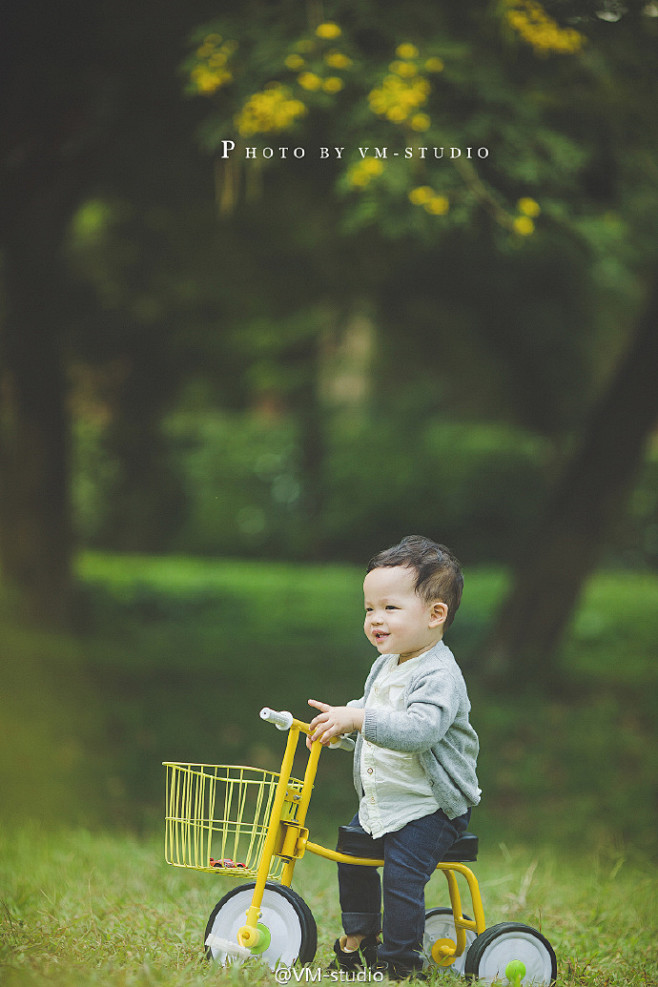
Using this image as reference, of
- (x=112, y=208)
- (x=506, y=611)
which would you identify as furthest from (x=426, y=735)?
(x=112, y=208)

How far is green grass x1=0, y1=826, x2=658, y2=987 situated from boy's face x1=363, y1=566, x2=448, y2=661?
80cm

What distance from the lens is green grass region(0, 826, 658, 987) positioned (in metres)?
2.45

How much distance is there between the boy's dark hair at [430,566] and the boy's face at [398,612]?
0.05 feet

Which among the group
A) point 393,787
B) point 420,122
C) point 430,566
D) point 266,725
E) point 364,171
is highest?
point 420,122

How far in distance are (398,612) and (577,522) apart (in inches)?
169

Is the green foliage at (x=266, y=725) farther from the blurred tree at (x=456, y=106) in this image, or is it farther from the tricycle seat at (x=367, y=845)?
the blurred tree at (x=456, y=106)

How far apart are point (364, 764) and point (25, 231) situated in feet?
18.9

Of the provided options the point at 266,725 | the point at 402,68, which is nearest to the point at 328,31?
the point at 402,68

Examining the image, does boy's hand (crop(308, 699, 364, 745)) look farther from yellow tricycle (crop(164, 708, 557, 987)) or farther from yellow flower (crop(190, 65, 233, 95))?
yellow flower (crop(190, 65, 233, 95))

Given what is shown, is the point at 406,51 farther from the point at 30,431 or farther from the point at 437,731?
the point at 30,431

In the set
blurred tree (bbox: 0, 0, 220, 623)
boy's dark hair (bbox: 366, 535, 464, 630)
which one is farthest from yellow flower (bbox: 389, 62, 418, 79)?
boy's dark hair (bbox: 366, 535, 464, 630)

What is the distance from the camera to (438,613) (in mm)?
2471

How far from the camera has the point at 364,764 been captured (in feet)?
8.08

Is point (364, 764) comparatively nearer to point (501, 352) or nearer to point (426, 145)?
point (426, 145)
